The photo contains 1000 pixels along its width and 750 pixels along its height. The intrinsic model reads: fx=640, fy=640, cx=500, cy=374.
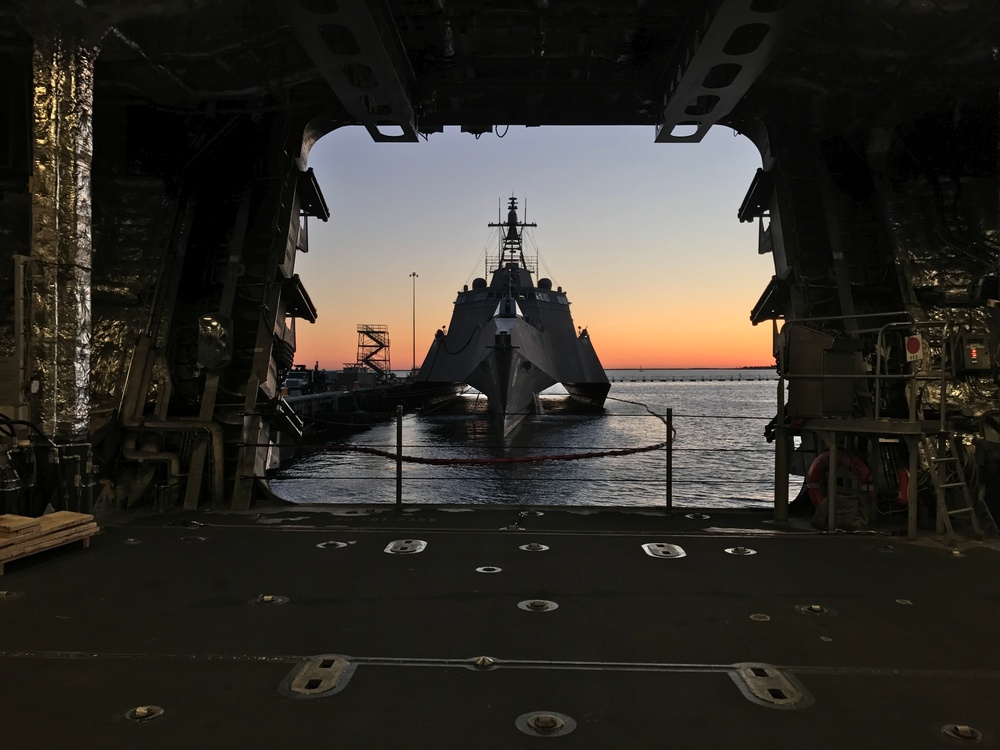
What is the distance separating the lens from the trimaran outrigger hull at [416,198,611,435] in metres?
27.9

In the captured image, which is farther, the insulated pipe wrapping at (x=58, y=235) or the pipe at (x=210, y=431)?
the pipe at (x=210, y=431)

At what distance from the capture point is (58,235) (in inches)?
206

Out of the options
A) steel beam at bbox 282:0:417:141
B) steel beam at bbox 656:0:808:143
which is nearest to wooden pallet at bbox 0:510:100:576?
steel beam at bbox 282:0:417:141

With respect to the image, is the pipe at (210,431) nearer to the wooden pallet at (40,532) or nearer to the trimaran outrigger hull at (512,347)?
the wooden pallet at (40,532)

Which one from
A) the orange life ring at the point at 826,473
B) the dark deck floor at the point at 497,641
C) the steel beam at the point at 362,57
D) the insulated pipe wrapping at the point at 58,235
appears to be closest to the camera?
the dark deck floor at the point at 497,641

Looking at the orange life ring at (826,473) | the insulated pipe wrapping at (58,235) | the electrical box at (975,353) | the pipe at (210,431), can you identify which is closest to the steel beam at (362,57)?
the insulated pipe wrapping at (58,235)

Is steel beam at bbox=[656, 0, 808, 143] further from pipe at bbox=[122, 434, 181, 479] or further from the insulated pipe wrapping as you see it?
pipe at bbox=[122, 434, 181, 479]

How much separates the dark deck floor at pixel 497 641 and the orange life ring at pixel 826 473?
0.66m

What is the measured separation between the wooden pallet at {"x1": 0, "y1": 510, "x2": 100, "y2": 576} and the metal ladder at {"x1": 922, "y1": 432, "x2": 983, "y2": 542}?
6.65 m

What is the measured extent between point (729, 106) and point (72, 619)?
295 inches

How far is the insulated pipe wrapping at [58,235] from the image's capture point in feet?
17.0

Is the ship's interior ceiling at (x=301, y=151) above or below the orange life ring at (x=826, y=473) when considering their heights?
above

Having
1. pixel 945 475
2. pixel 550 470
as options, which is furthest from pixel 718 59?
pixel 550 470

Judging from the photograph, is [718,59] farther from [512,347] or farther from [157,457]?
[512,347]
